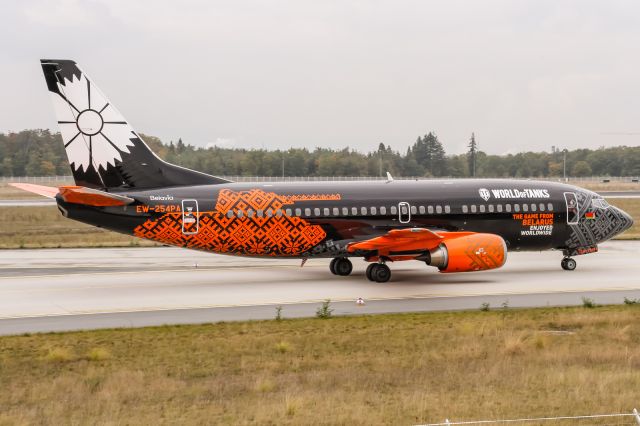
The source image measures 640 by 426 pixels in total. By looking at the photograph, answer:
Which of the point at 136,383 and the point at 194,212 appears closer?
the point at 136,383

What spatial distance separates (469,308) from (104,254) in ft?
76.3

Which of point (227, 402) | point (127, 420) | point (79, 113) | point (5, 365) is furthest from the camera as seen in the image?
point (79, 113)

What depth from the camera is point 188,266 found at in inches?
1475

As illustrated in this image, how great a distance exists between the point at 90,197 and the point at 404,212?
12422mm

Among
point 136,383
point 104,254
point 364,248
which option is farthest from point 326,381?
point 104,254

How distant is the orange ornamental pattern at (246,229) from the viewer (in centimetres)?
3092

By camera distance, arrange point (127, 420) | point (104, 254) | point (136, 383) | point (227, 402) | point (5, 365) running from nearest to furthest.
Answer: point (127, 420), point (227, 402), point (136, 383), point (5, 365), point (104, 254)

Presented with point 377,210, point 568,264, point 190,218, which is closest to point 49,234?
point 190,218

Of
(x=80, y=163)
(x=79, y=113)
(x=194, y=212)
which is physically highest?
(x=79, y=113)

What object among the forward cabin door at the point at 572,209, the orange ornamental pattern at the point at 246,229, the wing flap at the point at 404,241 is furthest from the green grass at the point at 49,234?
the forward cabin door at the point at 572,209

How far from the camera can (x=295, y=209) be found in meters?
32.5

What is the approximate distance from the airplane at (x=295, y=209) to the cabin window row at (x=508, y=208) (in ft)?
0.18

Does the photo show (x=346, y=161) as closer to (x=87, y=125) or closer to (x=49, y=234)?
(x=49, y=234)

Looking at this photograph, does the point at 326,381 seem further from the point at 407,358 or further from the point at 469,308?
the point at 469,308
